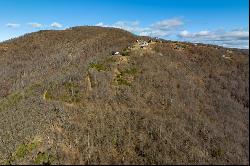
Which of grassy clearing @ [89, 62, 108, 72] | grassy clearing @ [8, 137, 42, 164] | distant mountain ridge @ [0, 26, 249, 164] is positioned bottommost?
grassy clearing @ [8, 137, 42, 164]

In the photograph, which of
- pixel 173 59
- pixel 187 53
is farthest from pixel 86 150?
pixel 187 53

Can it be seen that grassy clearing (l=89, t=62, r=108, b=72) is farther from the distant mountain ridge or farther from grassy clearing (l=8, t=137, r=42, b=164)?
grassy clearing (l=8, t=137, r=42, b=164)

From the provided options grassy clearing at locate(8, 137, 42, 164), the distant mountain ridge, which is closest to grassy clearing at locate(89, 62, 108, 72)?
the distant mountain ridge

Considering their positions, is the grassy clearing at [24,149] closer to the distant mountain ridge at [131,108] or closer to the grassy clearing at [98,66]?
the distant mountain ridge at [131,108]

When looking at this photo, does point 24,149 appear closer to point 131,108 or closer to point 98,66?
point 131,108

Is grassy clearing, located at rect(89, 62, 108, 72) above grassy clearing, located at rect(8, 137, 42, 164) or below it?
above

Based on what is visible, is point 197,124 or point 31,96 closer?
point 197,124

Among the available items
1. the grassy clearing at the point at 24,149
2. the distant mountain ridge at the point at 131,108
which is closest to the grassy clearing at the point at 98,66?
the distant mountain ridge at the point at 131,108

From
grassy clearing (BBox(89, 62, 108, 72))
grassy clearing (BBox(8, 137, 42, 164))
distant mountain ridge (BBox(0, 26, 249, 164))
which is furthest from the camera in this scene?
grassy clearing (BBox(89, 62, 108, 72))

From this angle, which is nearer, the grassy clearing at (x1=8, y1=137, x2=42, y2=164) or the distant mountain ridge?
the distant mountain ridge

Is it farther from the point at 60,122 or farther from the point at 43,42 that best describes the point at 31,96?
the point at 43,42

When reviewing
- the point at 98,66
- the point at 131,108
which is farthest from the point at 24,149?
the point at 98,66
